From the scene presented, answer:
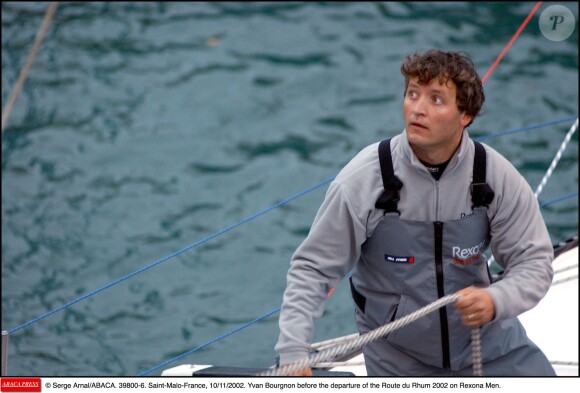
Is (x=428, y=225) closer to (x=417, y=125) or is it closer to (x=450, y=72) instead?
(x=417, y=125)

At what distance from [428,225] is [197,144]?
481 centimetres

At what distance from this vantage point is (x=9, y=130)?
6934mm

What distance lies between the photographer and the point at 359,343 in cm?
209

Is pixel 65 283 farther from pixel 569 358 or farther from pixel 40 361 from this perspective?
pixel 569 358

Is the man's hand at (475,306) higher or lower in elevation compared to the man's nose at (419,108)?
lower

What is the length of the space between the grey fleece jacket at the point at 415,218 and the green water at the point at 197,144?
296 cm

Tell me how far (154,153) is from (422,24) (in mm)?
2443

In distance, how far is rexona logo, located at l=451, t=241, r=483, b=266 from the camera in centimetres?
232

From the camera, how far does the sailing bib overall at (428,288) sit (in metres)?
2.30

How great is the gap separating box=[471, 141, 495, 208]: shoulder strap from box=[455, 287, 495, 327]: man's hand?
0.79ft

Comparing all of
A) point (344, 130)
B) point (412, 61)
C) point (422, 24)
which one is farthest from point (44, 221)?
point (412, 61)
